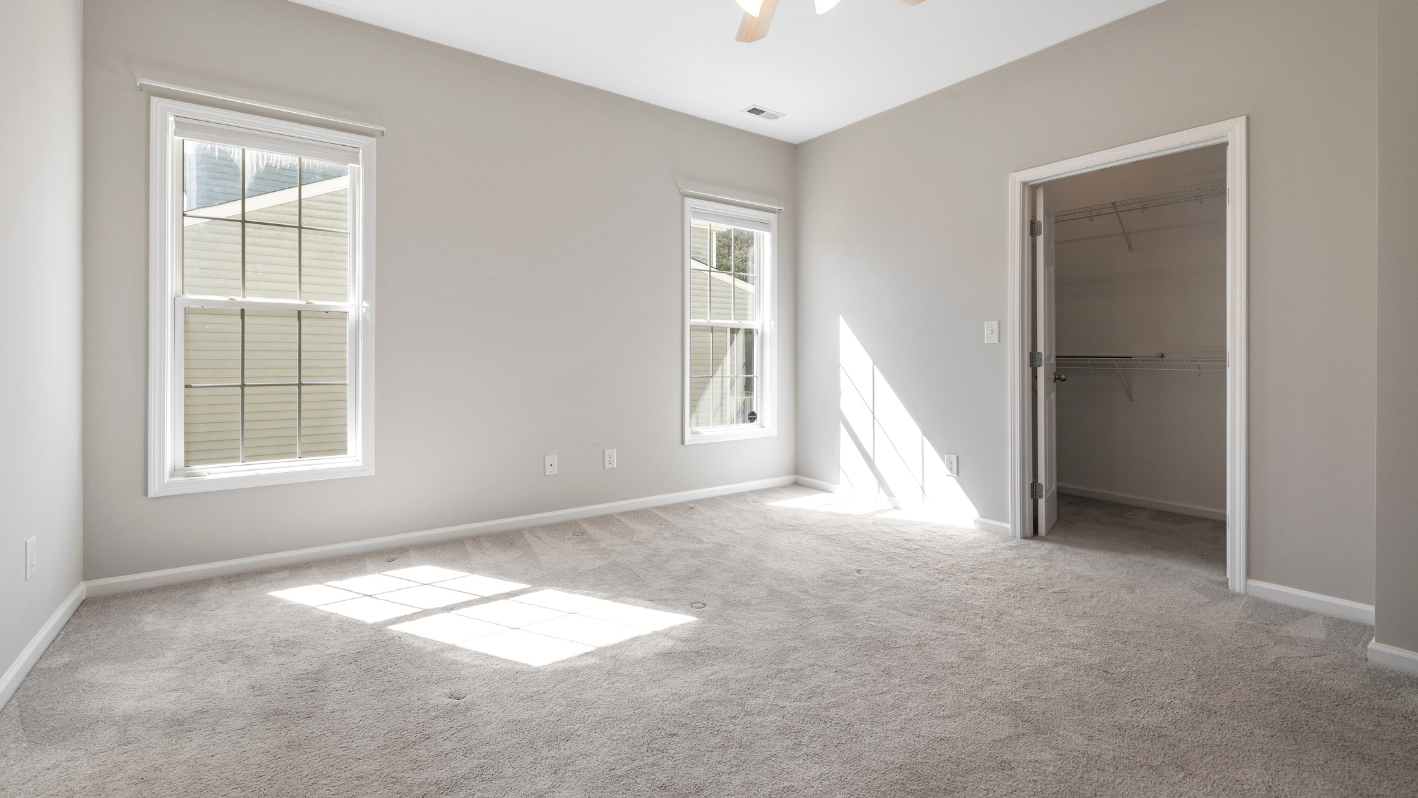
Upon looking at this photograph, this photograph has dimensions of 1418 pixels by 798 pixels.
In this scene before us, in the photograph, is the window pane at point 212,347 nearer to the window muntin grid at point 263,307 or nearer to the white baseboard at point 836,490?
the window muntin grid at point 263,307

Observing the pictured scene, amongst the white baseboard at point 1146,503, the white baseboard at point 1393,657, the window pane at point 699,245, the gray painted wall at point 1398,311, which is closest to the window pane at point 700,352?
the window pane at point 699,245

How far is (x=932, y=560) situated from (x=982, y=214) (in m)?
1.99

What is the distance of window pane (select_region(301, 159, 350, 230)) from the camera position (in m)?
3.29

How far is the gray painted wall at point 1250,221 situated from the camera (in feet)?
8.54

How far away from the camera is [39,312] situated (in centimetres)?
222

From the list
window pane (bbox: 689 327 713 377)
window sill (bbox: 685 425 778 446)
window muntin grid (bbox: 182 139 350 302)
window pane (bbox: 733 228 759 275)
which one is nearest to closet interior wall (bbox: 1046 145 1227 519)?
window pane (bbox: 733 228 759 275)

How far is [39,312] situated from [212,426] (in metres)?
0.98

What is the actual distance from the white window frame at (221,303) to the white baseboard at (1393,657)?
4.09 m

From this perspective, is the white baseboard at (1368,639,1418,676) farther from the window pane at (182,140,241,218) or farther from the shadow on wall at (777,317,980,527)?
the window pane at (182,140,241,218)

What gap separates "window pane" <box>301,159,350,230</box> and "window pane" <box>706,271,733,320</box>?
7.67 feet

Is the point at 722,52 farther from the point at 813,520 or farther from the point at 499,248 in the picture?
the point at 813,520

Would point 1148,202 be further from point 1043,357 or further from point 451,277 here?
point 451,277

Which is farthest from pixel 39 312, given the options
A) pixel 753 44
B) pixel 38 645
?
pixel 753 44

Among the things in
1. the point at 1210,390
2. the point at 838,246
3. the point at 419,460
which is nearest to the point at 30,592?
the point at 419,460
